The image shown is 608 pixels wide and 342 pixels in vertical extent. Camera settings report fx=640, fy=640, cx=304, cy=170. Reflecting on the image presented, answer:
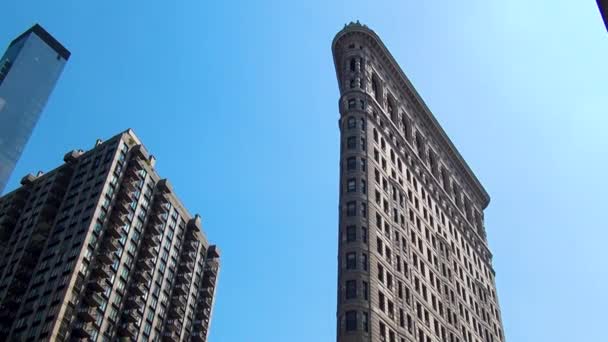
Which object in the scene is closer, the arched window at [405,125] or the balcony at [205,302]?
the arched window at [405,125]

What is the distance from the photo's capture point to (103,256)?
100 meters

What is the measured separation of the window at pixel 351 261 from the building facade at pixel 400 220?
116 millimetres

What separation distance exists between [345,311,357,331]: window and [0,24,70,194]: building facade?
126 m

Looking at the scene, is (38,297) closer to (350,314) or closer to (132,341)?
(132,341)

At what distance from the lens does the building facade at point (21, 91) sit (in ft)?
556

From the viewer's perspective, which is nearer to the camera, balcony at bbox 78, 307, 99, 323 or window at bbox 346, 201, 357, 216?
window at bbox 346, 201, 357, 216

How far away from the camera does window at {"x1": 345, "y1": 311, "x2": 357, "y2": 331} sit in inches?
2431

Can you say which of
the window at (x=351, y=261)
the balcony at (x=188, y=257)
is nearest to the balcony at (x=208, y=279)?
the balcony at (x=188, y=257)

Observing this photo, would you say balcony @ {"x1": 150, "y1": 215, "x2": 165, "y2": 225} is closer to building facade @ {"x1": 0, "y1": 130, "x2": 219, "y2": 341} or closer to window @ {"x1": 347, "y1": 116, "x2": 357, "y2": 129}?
building facade @ {"x1": 0, "y1": 130, "x2": 219, "y2": 341}

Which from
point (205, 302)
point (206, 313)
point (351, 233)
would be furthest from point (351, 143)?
point (206, 313)

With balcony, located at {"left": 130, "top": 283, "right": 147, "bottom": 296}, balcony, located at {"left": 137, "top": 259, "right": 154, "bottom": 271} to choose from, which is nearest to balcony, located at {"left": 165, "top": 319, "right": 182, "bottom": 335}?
balcony, located at {"left": 130, "top": 283, "right": 147, "bottom": 296}

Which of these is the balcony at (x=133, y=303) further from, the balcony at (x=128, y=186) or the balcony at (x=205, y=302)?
the balcony at (x=205, y=302)

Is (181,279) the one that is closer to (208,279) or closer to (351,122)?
(208,279)

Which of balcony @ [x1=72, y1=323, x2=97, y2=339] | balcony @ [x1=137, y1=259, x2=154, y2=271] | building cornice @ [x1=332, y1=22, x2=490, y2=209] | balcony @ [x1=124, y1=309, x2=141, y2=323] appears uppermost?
building cornice @ [x1=332, y1=22, x2=490, y2=209]
